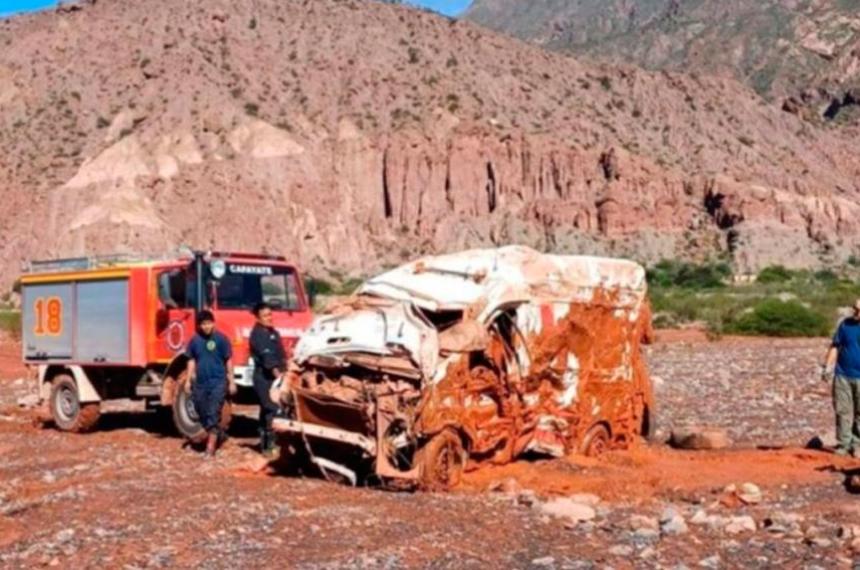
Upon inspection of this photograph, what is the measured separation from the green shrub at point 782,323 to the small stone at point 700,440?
110 feet

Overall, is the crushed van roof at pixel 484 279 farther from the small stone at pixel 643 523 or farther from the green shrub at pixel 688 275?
the green shrub at pixel 688 275

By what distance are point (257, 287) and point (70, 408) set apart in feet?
11.9

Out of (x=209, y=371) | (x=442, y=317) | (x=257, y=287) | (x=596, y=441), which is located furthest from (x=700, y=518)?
(x=257, y=287)

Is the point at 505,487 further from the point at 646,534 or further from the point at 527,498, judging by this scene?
the point at 646,534

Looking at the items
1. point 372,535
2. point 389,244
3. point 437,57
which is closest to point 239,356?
point 372,535

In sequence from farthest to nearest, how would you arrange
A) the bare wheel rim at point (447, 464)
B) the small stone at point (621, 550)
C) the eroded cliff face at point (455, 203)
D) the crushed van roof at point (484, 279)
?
the eroded cliff face at point (455, 203), the crushed van roof at point (484, 279), the bare wheel rim at point (447, 464), the small stone at point (621, 550)

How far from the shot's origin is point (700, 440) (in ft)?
54.6

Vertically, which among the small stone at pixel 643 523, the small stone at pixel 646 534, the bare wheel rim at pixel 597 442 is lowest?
the small stone at pixel 646 534

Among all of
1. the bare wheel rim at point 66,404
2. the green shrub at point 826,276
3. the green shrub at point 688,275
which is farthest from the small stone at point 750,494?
the green shrub at point 826,276

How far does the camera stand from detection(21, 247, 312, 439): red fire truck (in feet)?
56.7

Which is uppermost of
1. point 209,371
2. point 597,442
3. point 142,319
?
point 142,319

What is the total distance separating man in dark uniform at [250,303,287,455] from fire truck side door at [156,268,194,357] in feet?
7.31

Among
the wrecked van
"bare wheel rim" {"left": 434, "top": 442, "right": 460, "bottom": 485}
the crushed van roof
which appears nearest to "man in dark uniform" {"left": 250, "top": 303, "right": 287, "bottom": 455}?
the wrecked van

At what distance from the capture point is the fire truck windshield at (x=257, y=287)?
1750 cm
